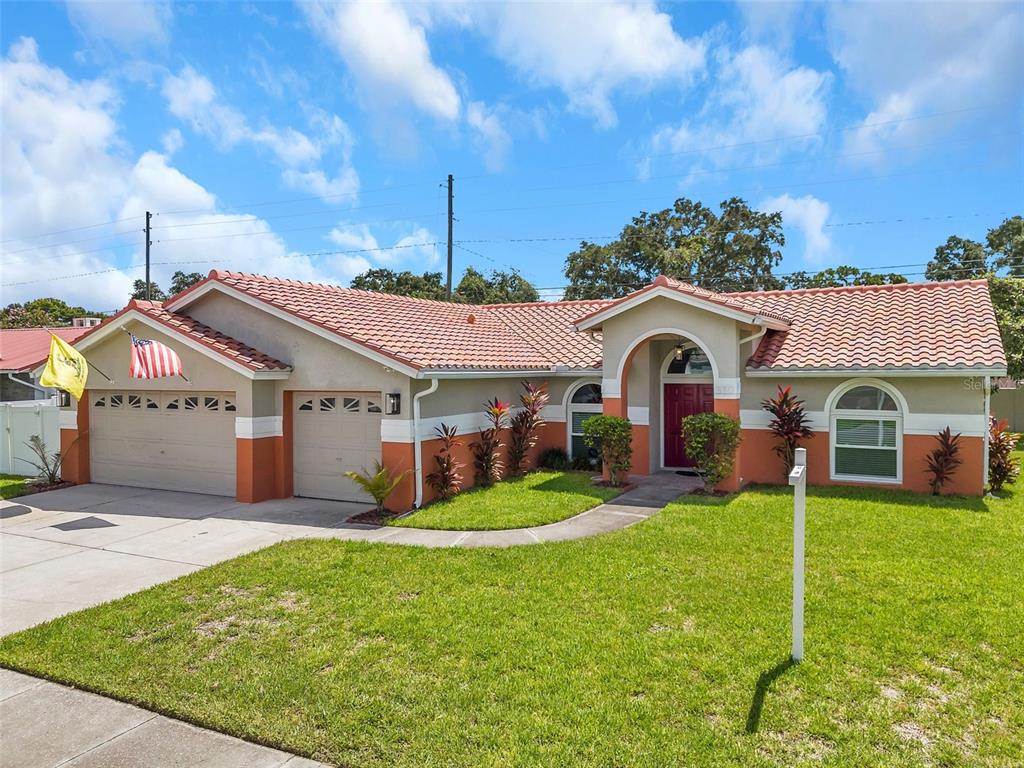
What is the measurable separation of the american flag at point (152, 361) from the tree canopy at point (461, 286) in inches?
1309

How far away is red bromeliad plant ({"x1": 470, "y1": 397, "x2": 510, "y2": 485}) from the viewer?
13.4 m

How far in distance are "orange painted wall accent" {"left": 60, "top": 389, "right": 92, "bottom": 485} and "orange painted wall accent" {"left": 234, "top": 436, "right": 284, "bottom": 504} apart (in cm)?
463

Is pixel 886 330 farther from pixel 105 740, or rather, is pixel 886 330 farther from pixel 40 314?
pixel 40 314

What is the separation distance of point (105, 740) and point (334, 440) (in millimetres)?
8188

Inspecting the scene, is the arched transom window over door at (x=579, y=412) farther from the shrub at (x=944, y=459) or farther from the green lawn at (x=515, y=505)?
the shrub at (x=944, y=459)

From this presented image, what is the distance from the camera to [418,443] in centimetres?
1144

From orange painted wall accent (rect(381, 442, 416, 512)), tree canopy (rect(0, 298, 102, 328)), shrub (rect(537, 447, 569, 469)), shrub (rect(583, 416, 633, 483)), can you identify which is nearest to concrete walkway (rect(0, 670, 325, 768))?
orange painted wall accent (rect(381, 442, 416, 512))

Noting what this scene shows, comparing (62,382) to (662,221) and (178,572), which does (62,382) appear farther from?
(662,221)

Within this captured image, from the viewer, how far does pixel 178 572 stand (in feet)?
26.6

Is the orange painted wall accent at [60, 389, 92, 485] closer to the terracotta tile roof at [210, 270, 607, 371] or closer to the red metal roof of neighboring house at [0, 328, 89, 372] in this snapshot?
the terracotta tile roof at [210, 270, 607, 371]

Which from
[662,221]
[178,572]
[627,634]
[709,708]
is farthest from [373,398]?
[662,221]

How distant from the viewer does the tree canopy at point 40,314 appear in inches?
1794

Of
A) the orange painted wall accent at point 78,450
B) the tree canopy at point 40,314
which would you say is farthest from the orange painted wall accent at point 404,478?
the tree canopy at point 40,314

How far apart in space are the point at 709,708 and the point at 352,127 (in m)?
17.2
